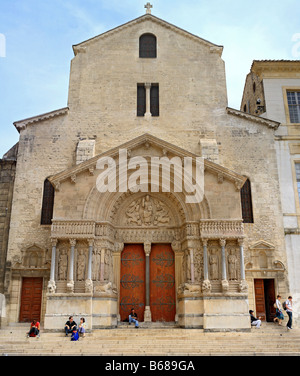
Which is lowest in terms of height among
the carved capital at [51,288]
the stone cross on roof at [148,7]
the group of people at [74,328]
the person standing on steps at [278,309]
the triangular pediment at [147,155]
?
the group of people at [74,328]

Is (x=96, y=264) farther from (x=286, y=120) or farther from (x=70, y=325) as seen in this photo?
(x=286, y=120)

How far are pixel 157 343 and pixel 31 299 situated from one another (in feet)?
25.6

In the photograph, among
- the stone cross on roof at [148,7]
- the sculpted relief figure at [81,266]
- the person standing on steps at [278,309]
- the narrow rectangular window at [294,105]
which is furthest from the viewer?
the stone cross on roof at [148,7]

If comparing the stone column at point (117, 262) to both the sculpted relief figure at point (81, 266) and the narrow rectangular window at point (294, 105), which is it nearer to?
the sculpted relief figure at point (81, 266)

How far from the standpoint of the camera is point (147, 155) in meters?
18.0

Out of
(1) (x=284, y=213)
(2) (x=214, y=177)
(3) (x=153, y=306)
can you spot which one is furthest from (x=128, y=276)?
(1) (x=284, y=213)

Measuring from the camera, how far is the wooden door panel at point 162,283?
17.8 metres

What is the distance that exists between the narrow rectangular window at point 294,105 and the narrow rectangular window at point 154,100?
742cm

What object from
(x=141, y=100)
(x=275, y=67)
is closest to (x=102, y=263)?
(x=141, y=100)

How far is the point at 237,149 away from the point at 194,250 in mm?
6688

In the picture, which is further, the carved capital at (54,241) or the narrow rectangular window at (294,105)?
the narrow rectangular window at (294,105)

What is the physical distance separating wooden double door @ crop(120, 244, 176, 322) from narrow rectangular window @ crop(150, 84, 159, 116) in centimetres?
761

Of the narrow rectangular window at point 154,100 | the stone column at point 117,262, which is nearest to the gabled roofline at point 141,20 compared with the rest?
the narrow rectangular window at point 154,100

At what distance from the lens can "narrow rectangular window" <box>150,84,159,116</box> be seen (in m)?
21.7
